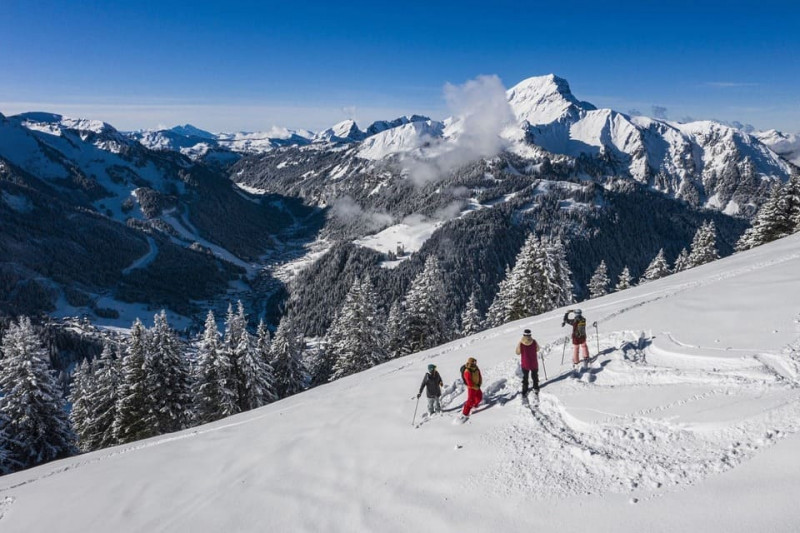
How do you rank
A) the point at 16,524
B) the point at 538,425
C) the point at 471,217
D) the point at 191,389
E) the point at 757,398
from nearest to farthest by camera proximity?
the point at 757,398 < the point at 538,425 < the point at 16,524 < the point at 191,389 < the point at 471,217

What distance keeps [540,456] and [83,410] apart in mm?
43627

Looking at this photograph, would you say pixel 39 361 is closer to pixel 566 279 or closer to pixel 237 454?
pixel 237 454

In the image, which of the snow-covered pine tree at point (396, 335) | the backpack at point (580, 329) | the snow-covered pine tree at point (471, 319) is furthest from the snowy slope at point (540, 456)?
the snow-covered pine tree at point (471, 319)

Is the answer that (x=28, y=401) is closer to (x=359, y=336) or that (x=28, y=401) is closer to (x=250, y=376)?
(x=250, y=376)

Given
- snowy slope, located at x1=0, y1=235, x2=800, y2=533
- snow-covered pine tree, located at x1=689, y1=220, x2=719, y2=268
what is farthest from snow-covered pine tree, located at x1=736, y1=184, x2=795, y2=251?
snowy slope, located at x1=0, y1=235, x2=800, y2=533

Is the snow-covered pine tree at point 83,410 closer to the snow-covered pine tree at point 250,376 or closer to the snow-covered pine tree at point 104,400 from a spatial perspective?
the snow-covered pine tree at point 104,400

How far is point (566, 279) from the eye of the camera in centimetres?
4278

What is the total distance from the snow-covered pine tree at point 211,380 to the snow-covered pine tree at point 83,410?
30.1 ft

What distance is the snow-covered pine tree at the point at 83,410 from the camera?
3450 cm

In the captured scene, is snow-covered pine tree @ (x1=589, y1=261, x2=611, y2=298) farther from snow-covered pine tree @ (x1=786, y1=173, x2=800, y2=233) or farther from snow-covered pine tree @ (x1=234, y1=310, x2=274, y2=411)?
snow-covered pine tree @ (x1=234, y1=310, x2=274, y2=411)

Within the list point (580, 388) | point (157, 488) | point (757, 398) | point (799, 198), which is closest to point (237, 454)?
point (157, 488)

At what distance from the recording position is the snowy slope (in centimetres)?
698

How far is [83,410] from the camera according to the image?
37.3m

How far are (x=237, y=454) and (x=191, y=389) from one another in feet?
76.9
